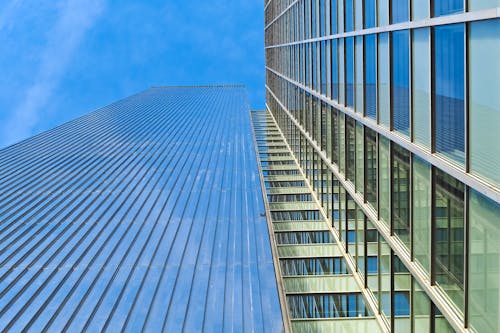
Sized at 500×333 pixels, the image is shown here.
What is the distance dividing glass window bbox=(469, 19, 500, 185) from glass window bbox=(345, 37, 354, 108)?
10.6 m

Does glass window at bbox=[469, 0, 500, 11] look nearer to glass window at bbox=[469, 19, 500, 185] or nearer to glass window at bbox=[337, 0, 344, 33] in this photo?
glass window at bbox=[469, 19, 500, 185]

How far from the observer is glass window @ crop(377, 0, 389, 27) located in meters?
15.2

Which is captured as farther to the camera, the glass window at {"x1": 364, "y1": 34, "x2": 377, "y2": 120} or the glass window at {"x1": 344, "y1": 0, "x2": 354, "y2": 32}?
the glass window at {"x1": 344, "y1": 0, "x2": 354, "y2": 32}

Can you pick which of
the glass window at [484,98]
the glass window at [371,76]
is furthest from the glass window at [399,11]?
the glass window at [484,98]

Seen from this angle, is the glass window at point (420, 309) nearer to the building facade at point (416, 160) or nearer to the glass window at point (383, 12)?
the building facade at point (416, 160)

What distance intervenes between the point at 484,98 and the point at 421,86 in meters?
3.33

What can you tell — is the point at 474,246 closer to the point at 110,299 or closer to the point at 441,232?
the point at 441,232

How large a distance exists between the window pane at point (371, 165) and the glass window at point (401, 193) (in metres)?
2.09

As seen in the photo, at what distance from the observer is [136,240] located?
23844 millimetres

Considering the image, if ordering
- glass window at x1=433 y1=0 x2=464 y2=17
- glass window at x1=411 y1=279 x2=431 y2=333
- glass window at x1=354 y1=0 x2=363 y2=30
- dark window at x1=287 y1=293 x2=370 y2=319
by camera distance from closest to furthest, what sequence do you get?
glass window at x1=433 y1=0 x2=464 y2=17, glass window at x1=411 y1=279 x2=431 y2=333, dark window at x1=287 y1=293 x2=370 y2=319, glass window at x1=354 y1=0 x2=363 y2=30

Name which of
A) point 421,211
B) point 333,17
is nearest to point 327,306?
point 421,211

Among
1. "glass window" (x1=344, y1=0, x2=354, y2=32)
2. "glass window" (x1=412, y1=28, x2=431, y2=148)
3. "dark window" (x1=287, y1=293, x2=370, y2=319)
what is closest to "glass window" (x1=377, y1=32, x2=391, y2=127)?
"glass window" (x1=412, y1=28, x2=431, y2=148)

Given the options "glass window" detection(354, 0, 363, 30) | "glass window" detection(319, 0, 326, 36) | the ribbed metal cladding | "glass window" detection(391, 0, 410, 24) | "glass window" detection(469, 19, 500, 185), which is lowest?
the ribbed metal cladding

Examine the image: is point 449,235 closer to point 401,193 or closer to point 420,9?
point 401,193
